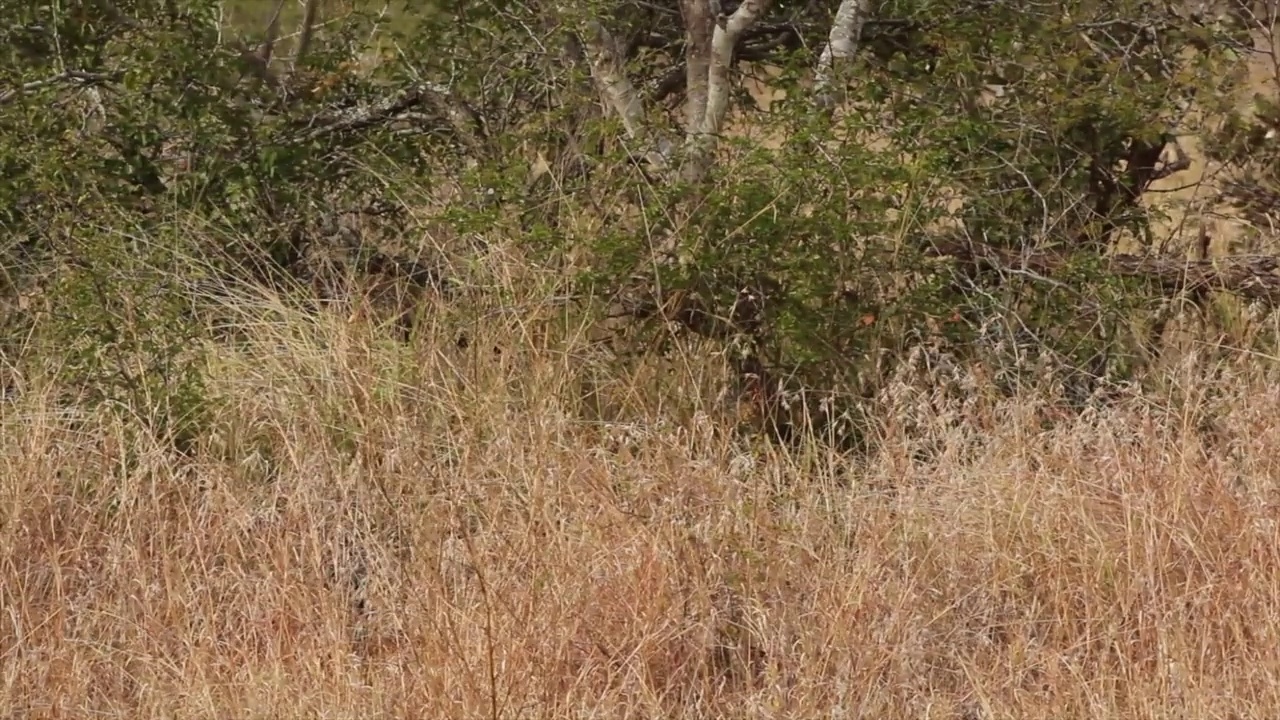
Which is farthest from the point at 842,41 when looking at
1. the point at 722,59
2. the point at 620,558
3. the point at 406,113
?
the point at 620,558

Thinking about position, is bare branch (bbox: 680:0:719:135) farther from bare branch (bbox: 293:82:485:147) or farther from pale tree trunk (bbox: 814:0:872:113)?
bare branch (bbox: 293:82:485:147)

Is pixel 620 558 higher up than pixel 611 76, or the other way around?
pixel 611 76

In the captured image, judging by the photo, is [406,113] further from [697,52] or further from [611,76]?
[697,52]

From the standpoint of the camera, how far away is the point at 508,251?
4895 mm

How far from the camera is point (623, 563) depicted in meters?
3.53

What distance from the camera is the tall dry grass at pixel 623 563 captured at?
3195 millimetres

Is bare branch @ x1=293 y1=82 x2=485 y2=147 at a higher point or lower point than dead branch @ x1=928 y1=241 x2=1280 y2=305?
higher

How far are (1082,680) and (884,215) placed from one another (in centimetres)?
185

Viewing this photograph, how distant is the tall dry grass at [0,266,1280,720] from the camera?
10.5 ft

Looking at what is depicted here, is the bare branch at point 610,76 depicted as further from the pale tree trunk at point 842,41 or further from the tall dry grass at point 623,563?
the tall dry grass at point 623,563

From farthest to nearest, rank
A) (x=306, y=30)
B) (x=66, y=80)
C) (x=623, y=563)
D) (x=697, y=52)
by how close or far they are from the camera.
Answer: (x=306, y=30) → (x=66, y=80) → (x=697, y=52) → (x=623, y=563)

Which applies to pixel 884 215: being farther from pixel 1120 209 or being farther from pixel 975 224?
pixel 1120 209

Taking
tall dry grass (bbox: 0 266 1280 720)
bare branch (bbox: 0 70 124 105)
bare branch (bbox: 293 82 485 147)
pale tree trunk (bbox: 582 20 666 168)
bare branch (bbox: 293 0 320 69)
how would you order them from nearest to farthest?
tall dry grass (bbox: 0 266 1280 720) → pale tree trunk (bbox: 582 20 666 168) → bare branch (bbox: 0 70 124 105) → bare branch (bbox: 293 82 485 147) → bare branch (bbox: 293 0 320 69)

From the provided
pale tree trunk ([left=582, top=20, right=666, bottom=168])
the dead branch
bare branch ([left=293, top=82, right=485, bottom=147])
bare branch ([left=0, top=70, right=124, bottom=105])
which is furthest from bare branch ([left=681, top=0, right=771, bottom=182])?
bare branch ([left=0, top=70, right=124, bottom=105])
